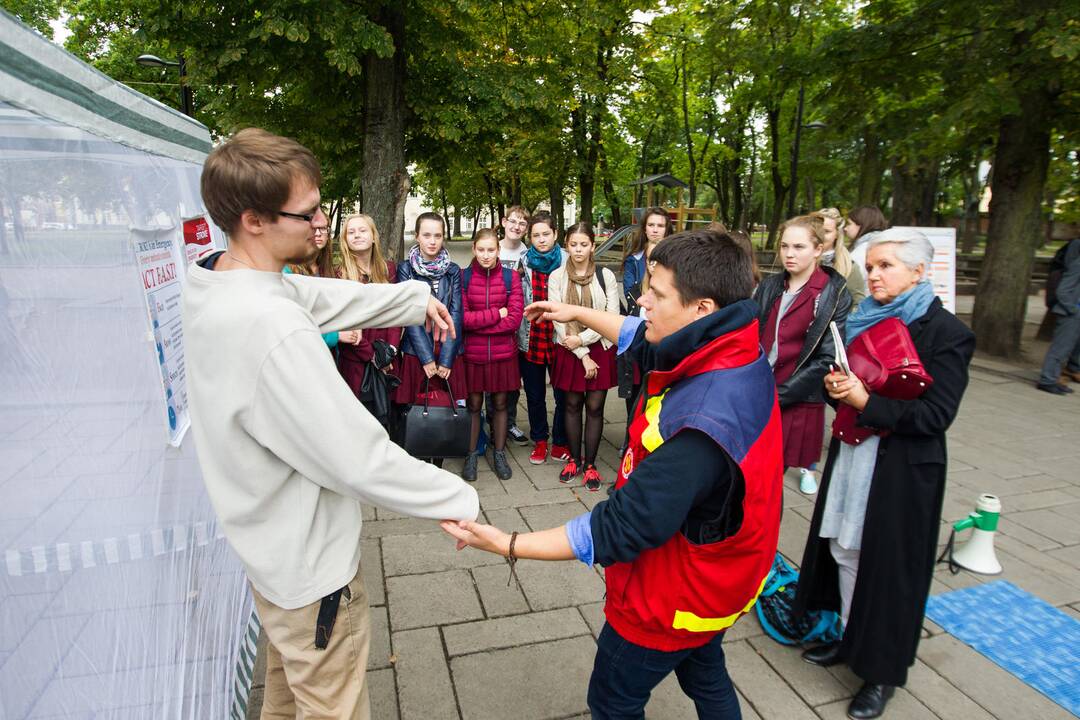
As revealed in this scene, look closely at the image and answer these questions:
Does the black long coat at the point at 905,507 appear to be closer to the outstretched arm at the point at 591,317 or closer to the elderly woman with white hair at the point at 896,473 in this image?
the elderly woman with white hair at the point at 896,473

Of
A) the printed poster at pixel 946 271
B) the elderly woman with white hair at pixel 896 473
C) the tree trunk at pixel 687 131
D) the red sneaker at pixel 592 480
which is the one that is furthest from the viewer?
the tree trunk at pixel 687 131

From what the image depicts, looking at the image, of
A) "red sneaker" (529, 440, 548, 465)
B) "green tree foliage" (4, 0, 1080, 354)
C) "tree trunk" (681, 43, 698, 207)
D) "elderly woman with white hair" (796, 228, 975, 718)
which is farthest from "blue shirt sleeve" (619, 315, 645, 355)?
"tree trunk" (681, 43, 698, 207)

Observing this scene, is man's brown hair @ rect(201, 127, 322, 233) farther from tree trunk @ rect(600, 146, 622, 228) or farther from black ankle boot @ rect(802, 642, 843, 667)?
tree trunk @ rect(600, 146, 622, 228)

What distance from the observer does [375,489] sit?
60.6 inches

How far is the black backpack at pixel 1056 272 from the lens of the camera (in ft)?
26.8

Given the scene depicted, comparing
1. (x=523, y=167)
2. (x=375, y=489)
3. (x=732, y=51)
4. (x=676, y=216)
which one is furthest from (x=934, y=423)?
(x=676, y=216)

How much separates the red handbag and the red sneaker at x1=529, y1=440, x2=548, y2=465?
323 centimetres

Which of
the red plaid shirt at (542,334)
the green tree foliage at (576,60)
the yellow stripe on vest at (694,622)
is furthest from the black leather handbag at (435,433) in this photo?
the green tree foliage at (576,60)

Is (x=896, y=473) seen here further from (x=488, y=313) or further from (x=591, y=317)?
(x=488, y=313)

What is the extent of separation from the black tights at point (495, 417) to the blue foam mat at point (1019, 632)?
315cm

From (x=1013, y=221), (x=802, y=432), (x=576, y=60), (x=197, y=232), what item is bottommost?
(x=802, y=432)

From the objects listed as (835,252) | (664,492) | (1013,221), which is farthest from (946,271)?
(664,492)

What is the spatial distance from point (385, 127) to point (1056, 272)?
9448 millimetres

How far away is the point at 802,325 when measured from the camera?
433 cm
